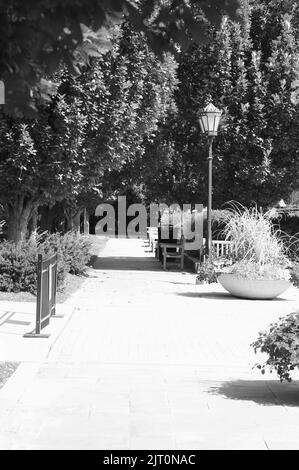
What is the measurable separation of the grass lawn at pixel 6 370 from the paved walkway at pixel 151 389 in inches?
4.0

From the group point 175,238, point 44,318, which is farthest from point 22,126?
point 175,238

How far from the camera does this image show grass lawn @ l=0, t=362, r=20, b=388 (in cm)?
718

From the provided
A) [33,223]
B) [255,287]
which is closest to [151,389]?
[255,287]

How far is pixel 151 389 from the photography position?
6.94 metres

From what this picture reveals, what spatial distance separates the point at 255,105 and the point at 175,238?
6095mm

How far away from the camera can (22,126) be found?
637 inches

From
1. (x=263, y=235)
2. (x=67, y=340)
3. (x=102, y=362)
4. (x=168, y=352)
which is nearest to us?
(x=102, y=362)

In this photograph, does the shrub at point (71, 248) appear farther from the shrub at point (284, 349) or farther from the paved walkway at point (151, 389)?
the shrub at point (284, 349)

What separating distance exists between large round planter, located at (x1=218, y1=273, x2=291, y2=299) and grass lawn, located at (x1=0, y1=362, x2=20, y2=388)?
25.5ft

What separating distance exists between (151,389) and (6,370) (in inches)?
65.7

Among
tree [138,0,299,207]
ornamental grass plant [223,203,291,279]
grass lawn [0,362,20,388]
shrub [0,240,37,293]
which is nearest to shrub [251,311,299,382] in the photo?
grass lawn [0,362,20,388]

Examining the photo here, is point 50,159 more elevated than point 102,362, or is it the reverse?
point 50,159

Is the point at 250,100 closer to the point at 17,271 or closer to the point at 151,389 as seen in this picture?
the point at 17,271

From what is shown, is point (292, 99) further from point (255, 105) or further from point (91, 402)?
point (91, 402)
